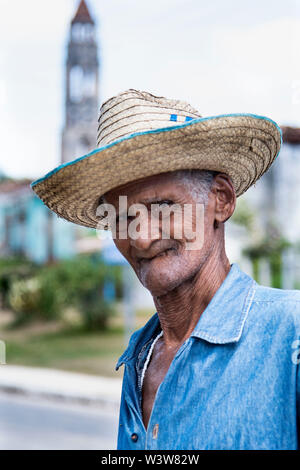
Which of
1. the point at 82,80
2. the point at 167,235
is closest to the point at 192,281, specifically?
the point at 167,235

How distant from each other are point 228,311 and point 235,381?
0.65ft

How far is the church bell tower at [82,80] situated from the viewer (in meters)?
18.3

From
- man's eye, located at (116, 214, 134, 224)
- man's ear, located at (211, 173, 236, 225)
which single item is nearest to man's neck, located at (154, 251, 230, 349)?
man's ear, located at (211, 173, 236, 225)

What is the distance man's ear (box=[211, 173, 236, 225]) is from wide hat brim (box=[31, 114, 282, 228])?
28 millimetres

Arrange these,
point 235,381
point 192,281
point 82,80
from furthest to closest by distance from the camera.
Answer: point 82,80
point 192,281
point 235,381

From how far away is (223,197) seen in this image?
1578 millimetres

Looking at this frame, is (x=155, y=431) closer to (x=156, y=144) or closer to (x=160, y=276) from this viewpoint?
(x=160, y=276)

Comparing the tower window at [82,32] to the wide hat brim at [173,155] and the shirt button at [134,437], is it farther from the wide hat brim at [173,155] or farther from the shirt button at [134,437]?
the shirt button at [134,437]

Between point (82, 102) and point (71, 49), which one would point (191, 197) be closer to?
point (82, 102)

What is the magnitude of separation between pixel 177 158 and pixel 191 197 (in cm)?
11

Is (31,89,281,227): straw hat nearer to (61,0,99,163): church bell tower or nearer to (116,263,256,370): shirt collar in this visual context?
(116,263,256,370): shirt collar

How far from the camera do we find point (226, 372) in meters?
1.32
